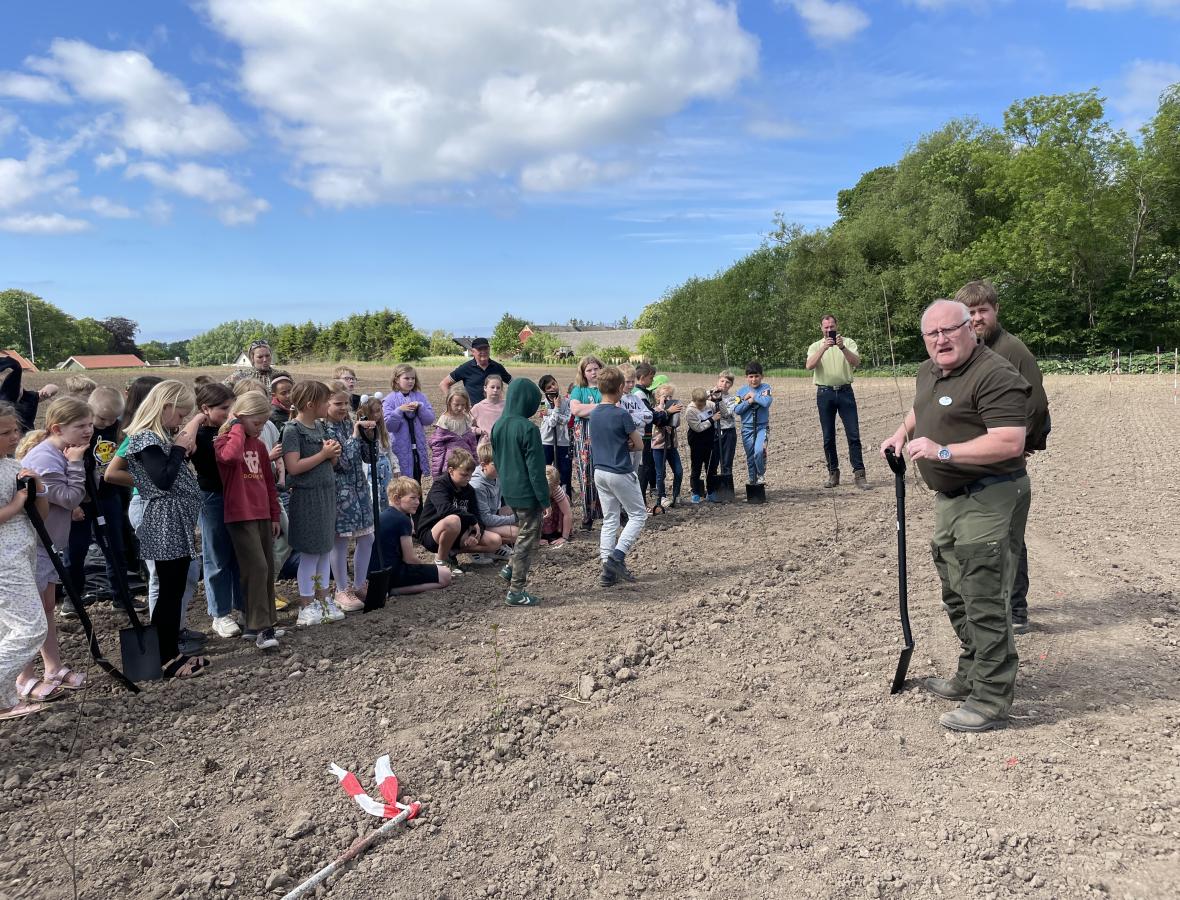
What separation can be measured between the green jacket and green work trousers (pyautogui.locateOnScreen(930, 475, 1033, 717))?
3.07m

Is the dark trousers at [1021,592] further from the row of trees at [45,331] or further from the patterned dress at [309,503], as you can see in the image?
the row of trees at [45,331]

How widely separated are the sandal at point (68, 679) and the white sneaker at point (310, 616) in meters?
1.37

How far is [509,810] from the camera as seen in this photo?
3.43 m

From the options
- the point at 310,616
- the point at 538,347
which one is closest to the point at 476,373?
the point at 310,616

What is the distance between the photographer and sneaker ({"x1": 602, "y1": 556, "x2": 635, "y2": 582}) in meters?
6.51

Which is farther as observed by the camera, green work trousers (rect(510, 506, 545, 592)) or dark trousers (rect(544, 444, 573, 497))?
dark trousers (rect(544, 444, 573, 497))

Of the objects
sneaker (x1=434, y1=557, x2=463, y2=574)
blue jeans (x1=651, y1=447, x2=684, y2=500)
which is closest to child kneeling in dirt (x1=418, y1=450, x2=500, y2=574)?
sneaker (x1=434, y1=557, x2=463, y2=574)

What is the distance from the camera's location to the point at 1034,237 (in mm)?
41844

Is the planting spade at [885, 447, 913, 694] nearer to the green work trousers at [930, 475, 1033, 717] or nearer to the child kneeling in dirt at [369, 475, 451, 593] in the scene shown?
the green work trousers at [930, 475, 1033, 717]

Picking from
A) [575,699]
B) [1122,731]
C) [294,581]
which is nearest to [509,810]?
[575,699]

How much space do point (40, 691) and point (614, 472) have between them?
420cm

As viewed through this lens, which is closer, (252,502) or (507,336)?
(252,502)

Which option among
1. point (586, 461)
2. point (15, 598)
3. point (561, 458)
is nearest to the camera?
point (15, 598)

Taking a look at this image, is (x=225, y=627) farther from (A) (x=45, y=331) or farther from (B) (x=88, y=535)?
(A) (x=45, y=331)
